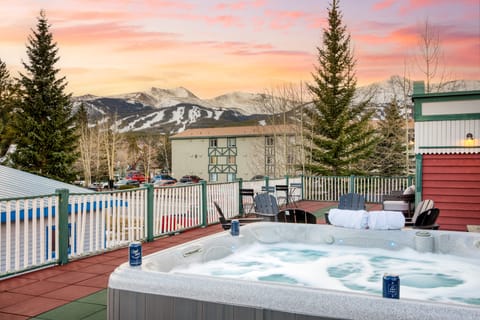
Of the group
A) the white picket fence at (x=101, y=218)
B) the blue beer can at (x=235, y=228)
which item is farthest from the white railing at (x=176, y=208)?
the blue beer can at (x=235, y=228)

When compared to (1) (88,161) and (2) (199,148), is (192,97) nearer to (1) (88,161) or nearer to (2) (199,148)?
(2) (199,148)

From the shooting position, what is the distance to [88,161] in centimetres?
3559

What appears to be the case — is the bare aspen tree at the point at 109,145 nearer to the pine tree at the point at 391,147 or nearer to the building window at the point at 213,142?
the building window at the point at 213,142

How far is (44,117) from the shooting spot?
24797mm

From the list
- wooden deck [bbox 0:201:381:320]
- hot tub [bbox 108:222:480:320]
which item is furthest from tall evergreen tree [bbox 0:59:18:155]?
hot tub [bbox 108:222:480:320]

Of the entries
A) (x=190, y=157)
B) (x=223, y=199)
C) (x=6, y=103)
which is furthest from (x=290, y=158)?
(x=190, y=157)

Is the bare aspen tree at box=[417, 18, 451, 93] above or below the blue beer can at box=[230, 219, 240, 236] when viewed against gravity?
above

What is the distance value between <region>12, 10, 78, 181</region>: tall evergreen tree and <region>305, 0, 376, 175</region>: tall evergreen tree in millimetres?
13677

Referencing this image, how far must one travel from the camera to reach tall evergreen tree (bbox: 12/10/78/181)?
2422cm

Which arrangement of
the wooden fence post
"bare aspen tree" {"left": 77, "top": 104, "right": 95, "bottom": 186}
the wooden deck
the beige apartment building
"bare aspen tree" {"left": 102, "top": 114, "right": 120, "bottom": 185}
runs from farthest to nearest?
the beige apartment building, "bare aspen tree" {"left": 102, "top": 114, "right": 120, "bottom": 185}, "bare aspen tree" {"left": 77, "top": 104, "right": 95, "bottom": 186}, the wooden fence post, the wooden deck

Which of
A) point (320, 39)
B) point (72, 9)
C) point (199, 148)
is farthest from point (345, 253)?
point (199, 148)

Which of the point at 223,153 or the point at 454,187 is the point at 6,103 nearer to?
the point at 223,153

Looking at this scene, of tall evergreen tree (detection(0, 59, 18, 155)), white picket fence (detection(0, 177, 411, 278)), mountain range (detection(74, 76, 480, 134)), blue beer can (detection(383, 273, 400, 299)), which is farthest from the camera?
mountain range (detection(74, 76, 480, 134))

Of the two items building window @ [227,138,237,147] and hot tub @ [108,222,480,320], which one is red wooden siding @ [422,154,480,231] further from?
building window @ [227,138,237,147]
